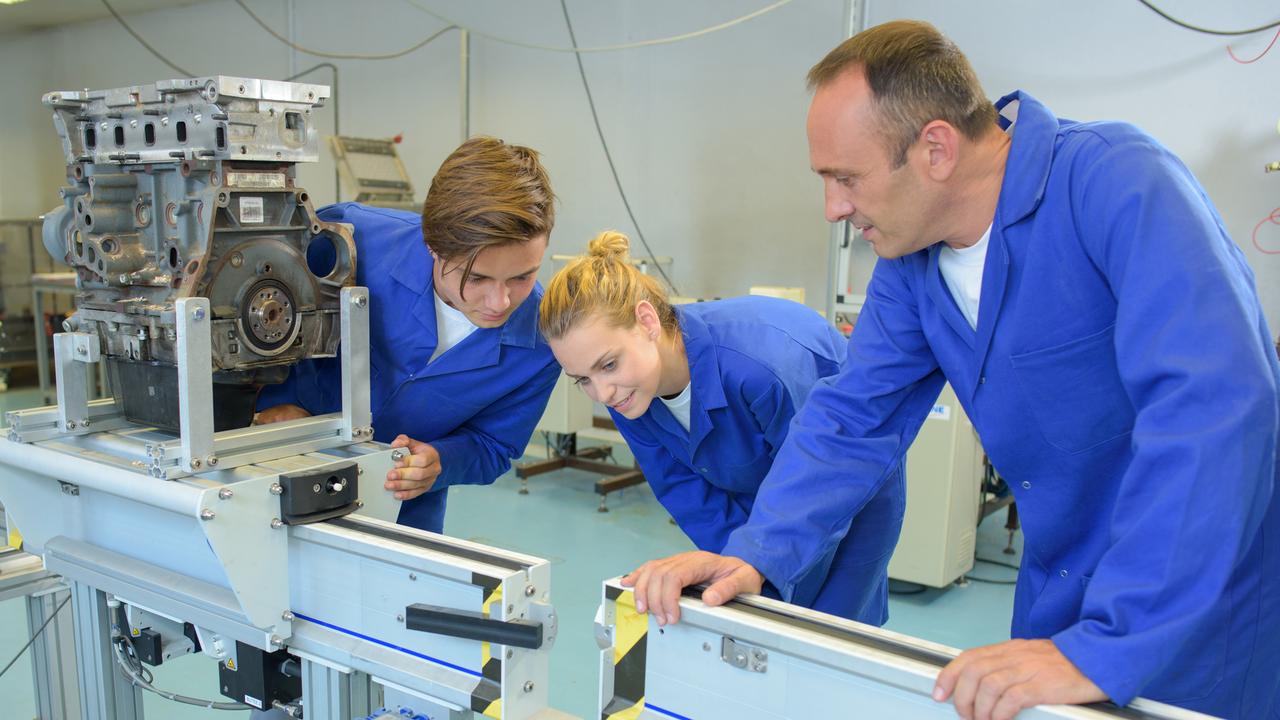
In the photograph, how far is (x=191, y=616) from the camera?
4.18 feet

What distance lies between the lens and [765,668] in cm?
92

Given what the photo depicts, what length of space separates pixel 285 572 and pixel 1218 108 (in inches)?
147

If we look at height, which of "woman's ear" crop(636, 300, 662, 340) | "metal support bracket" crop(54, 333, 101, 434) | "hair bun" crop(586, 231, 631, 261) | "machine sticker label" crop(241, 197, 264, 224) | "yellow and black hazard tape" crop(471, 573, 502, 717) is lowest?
"yellow and black hazard tape" crop(471, 573, 502, 717)

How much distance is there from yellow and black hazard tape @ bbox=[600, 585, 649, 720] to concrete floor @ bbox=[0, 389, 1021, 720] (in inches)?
58.5

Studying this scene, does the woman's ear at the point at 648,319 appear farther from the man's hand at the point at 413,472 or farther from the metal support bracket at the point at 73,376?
the metal support bracket at the point at 73,376

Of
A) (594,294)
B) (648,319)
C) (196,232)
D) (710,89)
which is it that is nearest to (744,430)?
(648,319)

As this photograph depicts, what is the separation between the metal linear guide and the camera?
835mm

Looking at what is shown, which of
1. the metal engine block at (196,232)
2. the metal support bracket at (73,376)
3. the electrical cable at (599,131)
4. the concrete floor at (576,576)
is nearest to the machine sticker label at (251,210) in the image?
the metal engine block at (196,232)

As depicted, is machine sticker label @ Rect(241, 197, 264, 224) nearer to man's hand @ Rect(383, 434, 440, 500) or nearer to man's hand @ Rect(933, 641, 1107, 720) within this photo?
man's hand @ Rect(383, 434, 440, 500)

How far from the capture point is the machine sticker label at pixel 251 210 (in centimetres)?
127

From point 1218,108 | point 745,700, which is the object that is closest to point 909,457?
point 1218,108

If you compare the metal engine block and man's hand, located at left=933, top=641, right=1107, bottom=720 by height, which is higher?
the metal engine block

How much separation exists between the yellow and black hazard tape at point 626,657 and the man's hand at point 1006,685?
0.33 meters

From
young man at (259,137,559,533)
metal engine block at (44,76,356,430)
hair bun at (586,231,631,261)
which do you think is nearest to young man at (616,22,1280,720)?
hair bun at (586,231,631,261)
